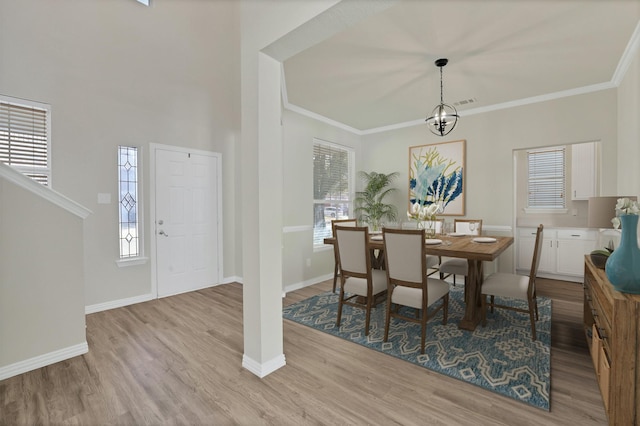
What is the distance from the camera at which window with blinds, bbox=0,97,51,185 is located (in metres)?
3.02

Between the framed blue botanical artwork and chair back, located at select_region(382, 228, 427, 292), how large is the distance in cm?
253

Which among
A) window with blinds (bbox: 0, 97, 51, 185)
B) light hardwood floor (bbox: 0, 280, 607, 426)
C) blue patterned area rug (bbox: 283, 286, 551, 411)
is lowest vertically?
light hardwood floor (bbox: 0, 280, 607, 426)

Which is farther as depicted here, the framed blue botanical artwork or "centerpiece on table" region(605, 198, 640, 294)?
the framed blue botanical artwork

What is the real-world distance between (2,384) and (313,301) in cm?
276

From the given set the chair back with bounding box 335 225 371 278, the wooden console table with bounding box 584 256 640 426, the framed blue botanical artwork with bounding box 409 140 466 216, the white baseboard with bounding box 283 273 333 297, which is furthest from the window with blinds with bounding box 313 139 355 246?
the wooden console table with bounding box 584 256 640 426

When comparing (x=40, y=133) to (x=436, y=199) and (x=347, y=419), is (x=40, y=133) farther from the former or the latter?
(x=436, y=199)

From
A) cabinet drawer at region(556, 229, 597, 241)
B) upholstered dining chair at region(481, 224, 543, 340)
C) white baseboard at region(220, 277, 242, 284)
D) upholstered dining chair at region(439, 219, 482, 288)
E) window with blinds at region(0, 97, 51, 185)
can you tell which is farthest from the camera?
white baseboard at region(220, 277, 242, 284)

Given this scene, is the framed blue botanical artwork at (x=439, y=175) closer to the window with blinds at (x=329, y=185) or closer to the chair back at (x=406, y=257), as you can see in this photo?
the window with blinds at (x=329, y=185)

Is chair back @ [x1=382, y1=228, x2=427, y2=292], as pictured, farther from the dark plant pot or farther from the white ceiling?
the white ceiling

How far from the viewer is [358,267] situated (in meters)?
2.99

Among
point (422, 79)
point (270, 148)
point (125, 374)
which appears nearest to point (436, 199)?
point (422, 79)

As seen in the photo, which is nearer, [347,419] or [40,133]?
[347,419]

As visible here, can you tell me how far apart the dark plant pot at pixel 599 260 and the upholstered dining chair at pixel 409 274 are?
3.76 feet

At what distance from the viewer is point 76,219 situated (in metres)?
2.57
